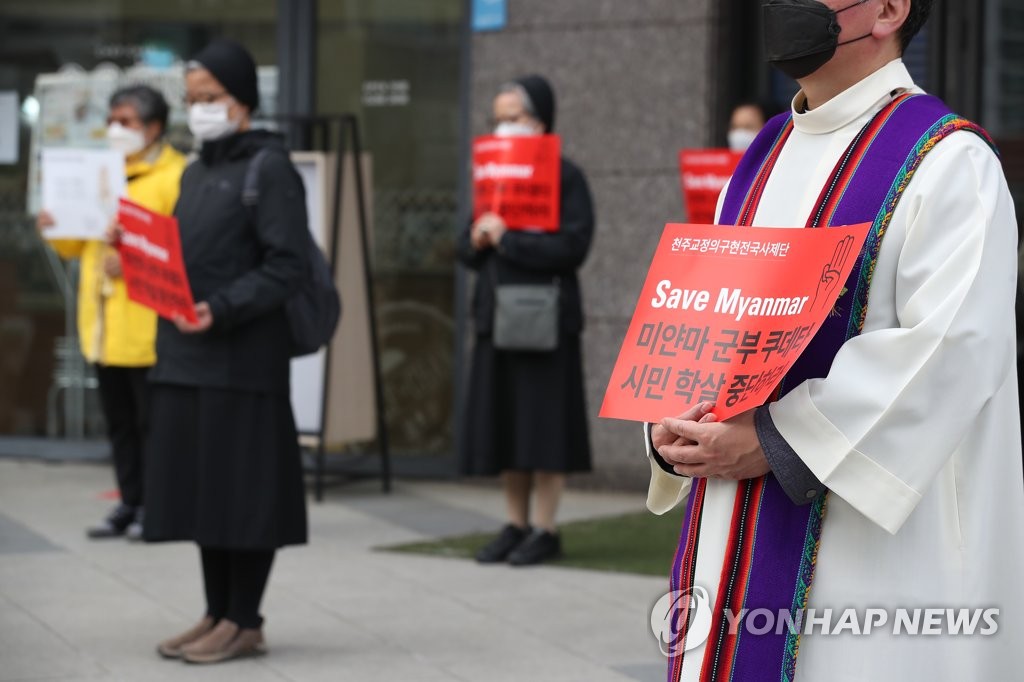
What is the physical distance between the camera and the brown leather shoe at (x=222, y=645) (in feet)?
17.6

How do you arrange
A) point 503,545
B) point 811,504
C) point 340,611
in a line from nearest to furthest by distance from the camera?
point 811,504, point 340,611, point 503,545

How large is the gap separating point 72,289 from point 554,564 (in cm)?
478

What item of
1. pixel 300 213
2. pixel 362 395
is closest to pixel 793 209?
pixel 300 213

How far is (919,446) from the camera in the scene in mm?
2473

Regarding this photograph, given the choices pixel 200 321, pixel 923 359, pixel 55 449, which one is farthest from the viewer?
pixel 55 449

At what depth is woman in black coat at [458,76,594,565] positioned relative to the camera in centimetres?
711

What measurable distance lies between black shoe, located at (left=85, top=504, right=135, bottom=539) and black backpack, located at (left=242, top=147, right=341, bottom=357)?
2.48 meters

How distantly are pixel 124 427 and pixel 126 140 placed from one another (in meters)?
1.38

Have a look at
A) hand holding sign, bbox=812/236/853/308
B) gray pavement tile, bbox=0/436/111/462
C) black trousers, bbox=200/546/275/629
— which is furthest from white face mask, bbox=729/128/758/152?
hand holding sign, bbox=812/236/853/308

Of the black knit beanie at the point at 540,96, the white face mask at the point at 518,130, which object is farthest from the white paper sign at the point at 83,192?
the black knit beanie at the point at 540,96

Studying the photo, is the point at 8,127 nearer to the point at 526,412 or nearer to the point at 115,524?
the point at 115,524

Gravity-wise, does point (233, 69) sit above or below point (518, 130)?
above

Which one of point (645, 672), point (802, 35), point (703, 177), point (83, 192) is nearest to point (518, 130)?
point (703, 177)

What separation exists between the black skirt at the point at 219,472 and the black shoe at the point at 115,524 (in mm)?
2401
